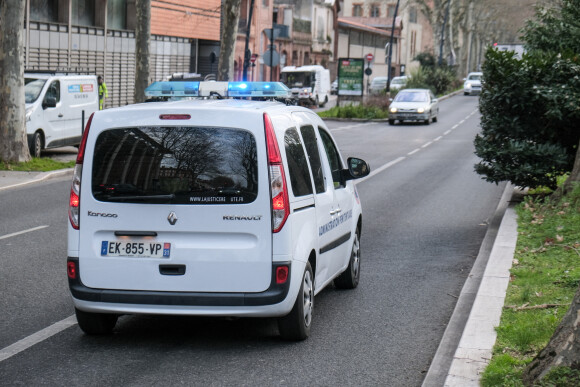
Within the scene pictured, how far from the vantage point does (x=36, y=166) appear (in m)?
22.1

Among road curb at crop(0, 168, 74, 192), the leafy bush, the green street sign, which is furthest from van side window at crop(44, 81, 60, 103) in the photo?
the green street sign

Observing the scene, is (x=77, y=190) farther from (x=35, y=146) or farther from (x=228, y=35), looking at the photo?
(x=228, y=35)

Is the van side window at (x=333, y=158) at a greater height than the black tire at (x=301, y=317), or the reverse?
the van side window at (x=333, y=158)

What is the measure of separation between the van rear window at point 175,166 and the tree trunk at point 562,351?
2271 millimetres

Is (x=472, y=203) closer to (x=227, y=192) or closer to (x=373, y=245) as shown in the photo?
(x=373, y=245)

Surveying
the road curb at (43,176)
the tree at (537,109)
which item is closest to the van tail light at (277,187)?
the tree at (537,109)

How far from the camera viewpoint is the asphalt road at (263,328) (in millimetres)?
6496

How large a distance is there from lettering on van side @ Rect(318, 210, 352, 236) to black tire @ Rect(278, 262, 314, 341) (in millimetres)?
451

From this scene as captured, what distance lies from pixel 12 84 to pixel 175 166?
1583 cm

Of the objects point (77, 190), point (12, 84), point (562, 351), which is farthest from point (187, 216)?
point (12, 84)

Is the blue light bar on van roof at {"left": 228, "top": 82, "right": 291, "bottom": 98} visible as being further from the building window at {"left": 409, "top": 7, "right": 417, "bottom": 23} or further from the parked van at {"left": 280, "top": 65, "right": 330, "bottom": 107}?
the building window at {"left": 409, "top": 7, "right": 417, "bottom": 23}

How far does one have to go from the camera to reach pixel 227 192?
6.88 metres

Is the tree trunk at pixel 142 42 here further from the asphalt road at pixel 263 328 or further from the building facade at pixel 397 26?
the building facade at pixel 397 26

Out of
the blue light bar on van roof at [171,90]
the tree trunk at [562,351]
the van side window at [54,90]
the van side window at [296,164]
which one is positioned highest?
the blue light bar on van roof at [171,90]
